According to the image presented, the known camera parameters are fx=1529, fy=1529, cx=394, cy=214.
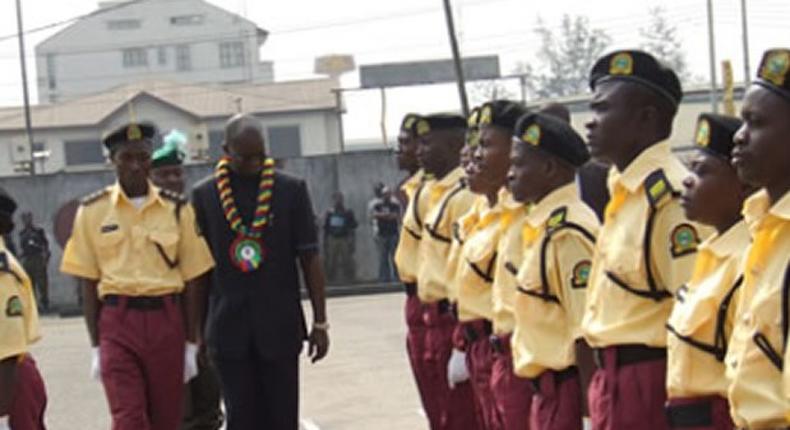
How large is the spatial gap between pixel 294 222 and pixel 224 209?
408 mm

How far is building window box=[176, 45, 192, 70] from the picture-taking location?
100688 mm

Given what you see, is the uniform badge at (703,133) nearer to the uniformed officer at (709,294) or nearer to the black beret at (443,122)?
the uniformed officer at (709,294)

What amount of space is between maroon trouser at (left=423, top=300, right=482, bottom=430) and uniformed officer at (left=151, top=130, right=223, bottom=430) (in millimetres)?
1341

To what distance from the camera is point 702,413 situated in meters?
4.88

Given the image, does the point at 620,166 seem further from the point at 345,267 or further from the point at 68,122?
the point at 68,122

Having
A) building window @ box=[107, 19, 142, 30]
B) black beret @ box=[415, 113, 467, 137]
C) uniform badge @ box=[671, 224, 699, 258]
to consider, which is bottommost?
uniform badge @ box=[671, 224, 699, 258]

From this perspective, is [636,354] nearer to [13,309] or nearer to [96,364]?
[13,309]

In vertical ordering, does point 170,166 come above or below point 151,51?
below

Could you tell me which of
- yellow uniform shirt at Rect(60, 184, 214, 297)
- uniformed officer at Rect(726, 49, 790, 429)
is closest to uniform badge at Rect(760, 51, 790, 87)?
uniformed officer at Rect(726, 49, 790, 429)

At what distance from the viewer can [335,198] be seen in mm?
26828

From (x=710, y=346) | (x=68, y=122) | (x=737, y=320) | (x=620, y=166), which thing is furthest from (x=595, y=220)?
(x=68, y=122)

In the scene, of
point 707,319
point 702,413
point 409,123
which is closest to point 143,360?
point 409,123

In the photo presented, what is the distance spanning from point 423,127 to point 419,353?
143 cm

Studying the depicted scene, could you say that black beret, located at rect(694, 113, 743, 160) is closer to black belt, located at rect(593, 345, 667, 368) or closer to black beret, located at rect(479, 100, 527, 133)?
black belt, located at rect(593, 345, 667, 368)
